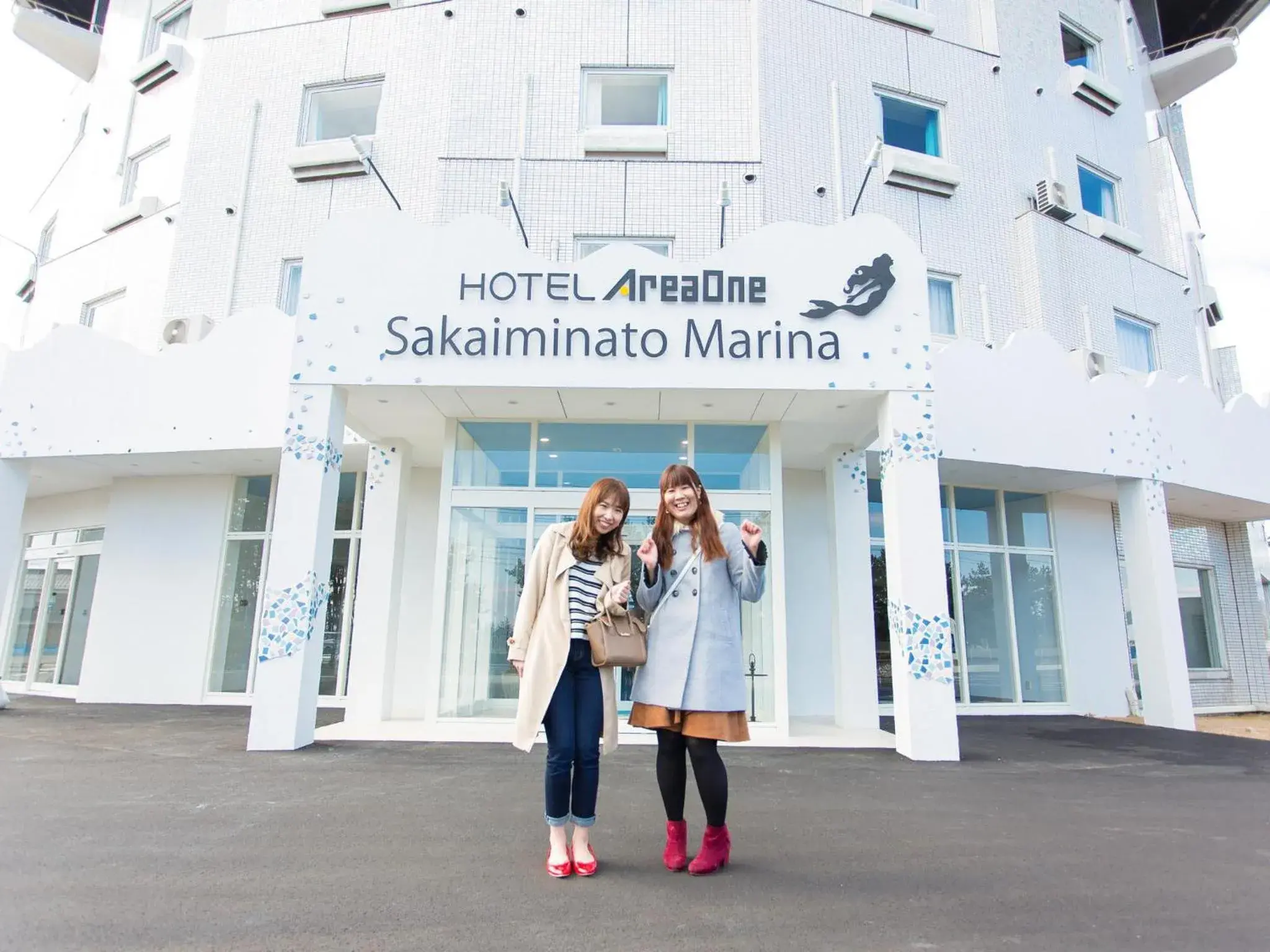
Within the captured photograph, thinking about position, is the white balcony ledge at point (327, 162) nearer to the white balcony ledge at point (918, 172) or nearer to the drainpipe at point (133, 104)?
the drainpipe at point (133, 104)

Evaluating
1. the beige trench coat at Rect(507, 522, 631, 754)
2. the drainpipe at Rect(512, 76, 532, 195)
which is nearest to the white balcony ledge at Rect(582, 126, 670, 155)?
the drainpipe at Rect(512, 76, 532, 195)

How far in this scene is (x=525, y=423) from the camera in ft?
25.1

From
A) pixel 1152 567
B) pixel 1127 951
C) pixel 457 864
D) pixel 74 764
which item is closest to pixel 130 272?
pixel 74 764

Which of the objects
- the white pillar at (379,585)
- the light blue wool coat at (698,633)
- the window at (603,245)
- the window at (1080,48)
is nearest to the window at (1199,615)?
the window at (1080,48)

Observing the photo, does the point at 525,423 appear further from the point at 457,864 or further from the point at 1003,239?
the point at 1003,239

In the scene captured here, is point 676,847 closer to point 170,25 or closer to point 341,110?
point 341,110

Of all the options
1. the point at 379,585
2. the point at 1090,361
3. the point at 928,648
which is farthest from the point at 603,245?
the point at 928,648

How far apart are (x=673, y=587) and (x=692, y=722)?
0.52 m

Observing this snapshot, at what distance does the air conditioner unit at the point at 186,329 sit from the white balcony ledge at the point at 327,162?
2.82m

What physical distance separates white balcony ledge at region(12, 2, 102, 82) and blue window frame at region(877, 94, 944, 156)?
14.7 m

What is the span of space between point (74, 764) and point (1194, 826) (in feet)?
23.7

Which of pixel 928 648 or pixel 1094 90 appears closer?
pixel 928 648

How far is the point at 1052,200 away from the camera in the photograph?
35.1 feet

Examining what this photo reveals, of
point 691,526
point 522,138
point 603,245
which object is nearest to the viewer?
point 691,526
